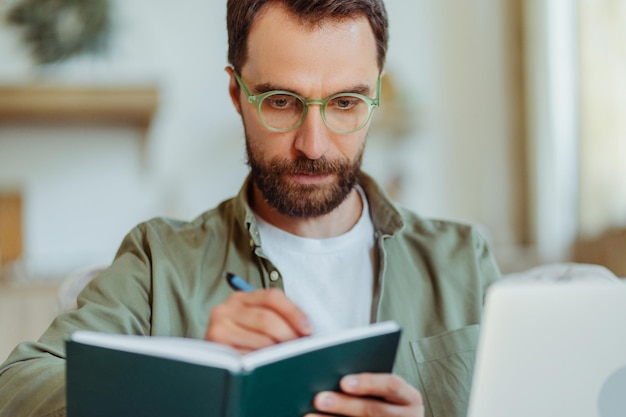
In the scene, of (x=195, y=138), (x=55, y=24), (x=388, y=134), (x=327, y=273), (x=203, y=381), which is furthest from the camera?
(x=388, y=134)

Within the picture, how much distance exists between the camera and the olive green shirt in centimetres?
131

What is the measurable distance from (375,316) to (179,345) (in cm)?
57

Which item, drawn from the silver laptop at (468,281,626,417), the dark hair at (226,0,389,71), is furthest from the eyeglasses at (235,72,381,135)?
the silver laptop at (468,281,626,417)

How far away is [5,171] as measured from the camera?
13.5ft

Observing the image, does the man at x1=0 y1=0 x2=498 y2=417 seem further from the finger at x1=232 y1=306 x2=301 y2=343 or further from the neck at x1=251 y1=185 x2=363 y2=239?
the finger at x1=232 y1=306 x2=301 y2=343

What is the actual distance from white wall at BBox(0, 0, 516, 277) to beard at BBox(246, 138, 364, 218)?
2481 millimetres

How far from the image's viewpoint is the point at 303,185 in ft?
4.43

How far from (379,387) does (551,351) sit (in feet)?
0.65

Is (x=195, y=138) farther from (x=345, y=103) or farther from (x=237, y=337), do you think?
(x=237, y=337)

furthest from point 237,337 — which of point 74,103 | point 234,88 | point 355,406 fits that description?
point 74,103

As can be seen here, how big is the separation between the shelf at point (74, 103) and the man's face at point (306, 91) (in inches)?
108

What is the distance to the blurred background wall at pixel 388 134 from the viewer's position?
4.08 m

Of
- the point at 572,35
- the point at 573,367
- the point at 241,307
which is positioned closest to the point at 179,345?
the point at 241,307

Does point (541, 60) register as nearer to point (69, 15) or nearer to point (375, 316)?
point (69, 15)
